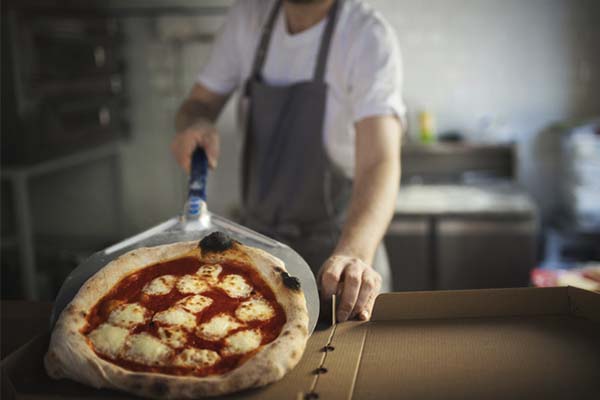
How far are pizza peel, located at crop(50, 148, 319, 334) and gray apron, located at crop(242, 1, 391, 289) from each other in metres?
0.73

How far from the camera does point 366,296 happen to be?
3.60 feet

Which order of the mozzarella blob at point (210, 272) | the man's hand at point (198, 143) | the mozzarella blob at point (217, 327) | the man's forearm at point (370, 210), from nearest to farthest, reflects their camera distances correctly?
the mozzarella blob at point (217, 327) → the mozzarella blob at point (210, 272) → the man's forearm at point (370, 210) → the man's hand at point (198, 143)

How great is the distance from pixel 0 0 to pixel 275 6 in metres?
1.86

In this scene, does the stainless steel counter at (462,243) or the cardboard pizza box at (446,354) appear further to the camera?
the stainless steel counter at (462,243)

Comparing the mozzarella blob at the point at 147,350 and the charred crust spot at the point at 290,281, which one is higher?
the charred crust spot at the point at 290,281

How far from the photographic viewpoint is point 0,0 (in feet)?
10.5


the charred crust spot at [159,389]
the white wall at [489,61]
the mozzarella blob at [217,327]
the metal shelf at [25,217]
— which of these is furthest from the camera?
A: the white wall at [489,61]


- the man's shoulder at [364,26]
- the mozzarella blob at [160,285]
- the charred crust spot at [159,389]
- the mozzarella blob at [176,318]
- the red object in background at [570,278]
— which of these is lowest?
the red object in background at [570,278]

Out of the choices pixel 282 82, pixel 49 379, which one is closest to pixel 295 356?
pixel 49 379

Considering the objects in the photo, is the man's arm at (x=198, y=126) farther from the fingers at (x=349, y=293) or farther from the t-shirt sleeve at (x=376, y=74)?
the fingers at (x=349, y=293)

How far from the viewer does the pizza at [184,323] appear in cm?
87

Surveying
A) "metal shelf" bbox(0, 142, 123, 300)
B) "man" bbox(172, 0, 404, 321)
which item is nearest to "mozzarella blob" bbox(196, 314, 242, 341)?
"man" bbox(172, 0, 404, 321)

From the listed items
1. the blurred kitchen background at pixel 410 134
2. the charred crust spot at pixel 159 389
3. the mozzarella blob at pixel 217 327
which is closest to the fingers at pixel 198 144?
the mozzarella blob at pixel 217 327

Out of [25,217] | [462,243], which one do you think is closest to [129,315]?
[25,217]
